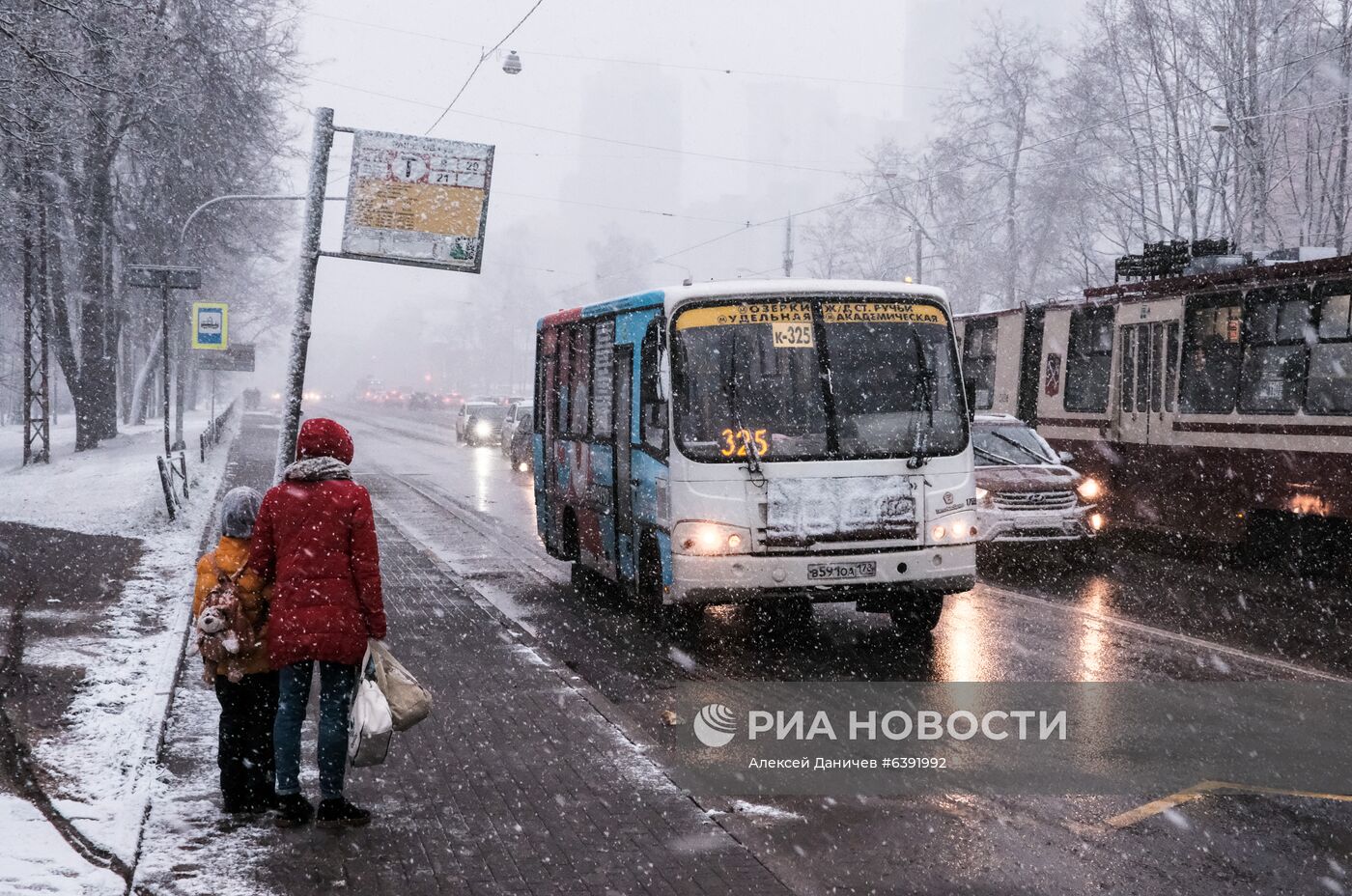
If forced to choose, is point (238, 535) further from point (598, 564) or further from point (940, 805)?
point (598, 564)

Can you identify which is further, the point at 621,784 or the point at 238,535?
the point at 621,784

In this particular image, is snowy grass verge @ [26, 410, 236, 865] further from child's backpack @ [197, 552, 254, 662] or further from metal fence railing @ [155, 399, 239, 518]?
metal fence railing @ [155, 399, 239, 518]

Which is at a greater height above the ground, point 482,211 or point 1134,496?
point 482,211

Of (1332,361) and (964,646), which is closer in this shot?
(964,646)

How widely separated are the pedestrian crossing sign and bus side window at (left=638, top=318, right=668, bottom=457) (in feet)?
57.6

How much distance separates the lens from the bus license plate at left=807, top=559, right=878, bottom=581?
30.6ft

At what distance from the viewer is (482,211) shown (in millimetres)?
16688

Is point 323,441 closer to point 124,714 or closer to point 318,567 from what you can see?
point 318,567

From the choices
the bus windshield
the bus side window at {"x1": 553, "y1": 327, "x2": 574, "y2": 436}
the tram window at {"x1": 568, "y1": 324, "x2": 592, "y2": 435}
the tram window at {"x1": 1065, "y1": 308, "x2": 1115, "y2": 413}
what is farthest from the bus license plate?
the tram window at {"x1": 1065, "y1": 308, "x2": 1115, "y2": 413}

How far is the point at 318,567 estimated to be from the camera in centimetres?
556

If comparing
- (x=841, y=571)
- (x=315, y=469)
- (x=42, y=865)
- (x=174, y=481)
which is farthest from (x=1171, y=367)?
(x=42, y=865)

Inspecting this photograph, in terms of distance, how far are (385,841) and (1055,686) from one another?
186 inches

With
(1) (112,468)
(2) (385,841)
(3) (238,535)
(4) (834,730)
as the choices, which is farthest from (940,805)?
(1) (112,468)

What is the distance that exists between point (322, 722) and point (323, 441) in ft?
3.98
